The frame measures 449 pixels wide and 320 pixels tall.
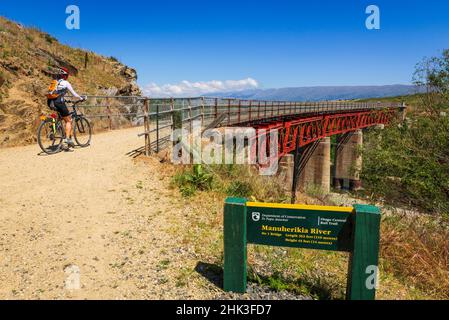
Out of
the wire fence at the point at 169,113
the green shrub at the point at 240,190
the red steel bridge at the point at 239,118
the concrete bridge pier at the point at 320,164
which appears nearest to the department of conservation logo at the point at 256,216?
the green shrub at the point at 240,190

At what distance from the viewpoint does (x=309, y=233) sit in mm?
3564

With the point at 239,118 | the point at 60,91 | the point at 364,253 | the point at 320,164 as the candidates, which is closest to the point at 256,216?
the point at 364,253

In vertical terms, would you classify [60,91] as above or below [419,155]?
above

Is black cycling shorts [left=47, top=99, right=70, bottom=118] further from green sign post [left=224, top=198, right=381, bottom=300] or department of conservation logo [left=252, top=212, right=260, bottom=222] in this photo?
department of conservation logo [left=252, top=212, right=260, bottom=222]

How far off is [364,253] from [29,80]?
14.6m

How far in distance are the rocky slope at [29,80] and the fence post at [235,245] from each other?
32.7ft

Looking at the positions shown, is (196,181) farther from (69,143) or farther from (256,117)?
(256,117)

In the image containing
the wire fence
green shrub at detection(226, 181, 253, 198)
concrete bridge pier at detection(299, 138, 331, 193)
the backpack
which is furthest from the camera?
concrete bridge pier at detection(299, 138, 331, 193)

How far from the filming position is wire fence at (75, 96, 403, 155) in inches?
408

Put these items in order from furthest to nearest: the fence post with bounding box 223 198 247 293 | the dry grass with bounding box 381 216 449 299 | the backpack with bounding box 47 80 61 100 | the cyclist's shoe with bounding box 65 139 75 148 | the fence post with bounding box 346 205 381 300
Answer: the cyclist's shoe with bounding box 65 139 75 148 < the backpack with bounding box 47 80 61 100 < the dry grass with bounding box 381 216 449 299 < the fence post with bounding box 223 198 247 293 < the fence post with bounding box 346 205 381 300

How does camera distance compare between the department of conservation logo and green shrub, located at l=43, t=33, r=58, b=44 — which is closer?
the department of conservation logo

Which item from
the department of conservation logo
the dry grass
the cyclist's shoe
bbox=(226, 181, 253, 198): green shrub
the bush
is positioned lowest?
the dry grass

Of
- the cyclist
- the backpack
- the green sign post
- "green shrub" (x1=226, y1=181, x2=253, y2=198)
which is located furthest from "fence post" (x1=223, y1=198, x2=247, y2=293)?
the backpack
